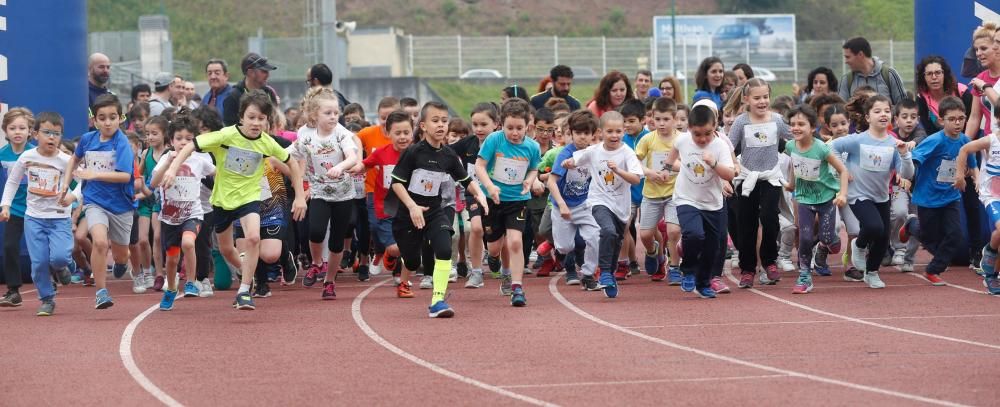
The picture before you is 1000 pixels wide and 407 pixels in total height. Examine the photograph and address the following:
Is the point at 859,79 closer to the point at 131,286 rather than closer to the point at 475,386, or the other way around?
the point at 131,286

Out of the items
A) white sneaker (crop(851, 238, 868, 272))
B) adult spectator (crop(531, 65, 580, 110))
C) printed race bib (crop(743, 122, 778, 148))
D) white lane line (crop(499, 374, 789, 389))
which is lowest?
white lane line (crop(499, 374, 789, 389))

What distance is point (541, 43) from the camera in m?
64.8

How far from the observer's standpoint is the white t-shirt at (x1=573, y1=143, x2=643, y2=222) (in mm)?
12289

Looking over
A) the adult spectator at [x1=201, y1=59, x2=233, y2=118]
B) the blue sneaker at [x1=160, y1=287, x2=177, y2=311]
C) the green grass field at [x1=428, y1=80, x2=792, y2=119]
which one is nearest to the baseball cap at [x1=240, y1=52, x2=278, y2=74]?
the adult spectator at [x1=201, y1=59, x2=233, y2=118]

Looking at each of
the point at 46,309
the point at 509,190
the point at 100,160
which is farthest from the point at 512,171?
the point at 46,309

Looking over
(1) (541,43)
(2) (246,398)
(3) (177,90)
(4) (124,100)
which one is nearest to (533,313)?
(2) (246,398)

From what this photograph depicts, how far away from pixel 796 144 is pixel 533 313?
3.06 meters

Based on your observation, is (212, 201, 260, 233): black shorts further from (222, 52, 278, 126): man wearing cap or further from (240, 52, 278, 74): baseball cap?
(240, 52, 278, 74): baseball cap

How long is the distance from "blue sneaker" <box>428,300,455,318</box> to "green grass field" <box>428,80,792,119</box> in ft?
151

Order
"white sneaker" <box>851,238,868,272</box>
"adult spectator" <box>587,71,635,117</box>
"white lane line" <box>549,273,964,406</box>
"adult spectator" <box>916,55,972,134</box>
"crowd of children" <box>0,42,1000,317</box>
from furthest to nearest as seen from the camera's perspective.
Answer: "adult spectator" <box>587,71,635,117</box>
"adult spectator" <box>916,55,972,134</box>
"white sneaker" <box>851,238,868,272</box>
"crowd of children" <box>0,42,1000,317</box>
"white lane line" <box>549,273,964,406</box>

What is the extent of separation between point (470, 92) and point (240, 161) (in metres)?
48.4

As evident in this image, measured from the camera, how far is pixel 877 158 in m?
12.6

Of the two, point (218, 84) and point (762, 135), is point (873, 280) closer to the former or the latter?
point (762, 135)

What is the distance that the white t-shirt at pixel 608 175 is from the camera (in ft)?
40.3
